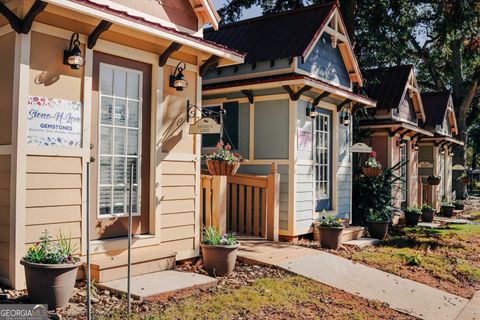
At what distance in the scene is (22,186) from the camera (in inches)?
205

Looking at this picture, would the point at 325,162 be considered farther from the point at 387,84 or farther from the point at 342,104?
the point at 387,84

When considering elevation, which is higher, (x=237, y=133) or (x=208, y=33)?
(x=208, y=33)

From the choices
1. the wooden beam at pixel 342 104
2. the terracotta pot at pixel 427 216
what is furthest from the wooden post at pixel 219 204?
the terracotta pot at pixel 427 216

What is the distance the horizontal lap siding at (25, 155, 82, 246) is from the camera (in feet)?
17.4

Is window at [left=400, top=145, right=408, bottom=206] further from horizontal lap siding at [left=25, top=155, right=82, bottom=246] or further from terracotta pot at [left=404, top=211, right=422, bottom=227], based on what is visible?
horizontal lap siding at [left=25, top=155, right=82, bottom=246]

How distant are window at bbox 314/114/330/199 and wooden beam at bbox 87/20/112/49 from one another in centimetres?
594

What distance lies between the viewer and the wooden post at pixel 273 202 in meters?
9.17

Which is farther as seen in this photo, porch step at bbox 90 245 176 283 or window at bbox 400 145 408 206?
window at bbox 400 145 408 206

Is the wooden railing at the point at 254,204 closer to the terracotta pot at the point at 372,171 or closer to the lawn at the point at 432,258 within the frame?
the lawn at the point at 432,258

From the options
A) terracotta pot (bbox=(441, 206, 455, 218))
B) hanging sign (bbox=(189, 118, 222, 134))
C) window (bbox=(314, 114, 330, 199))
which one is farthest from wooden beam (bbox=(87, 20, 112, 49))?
terracotta pot (bbox=(441, 206, 455, 218))

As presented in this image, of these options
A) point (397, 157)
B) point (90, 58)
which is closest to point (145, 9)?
point (90, 58)

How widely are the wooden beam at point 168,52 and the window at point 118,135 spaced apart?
0.38 meters

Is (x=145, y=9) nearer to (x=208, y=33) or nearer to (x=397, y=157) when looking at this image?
(x=208, y=33)

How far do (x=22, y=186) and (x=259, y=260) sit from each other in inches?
147
